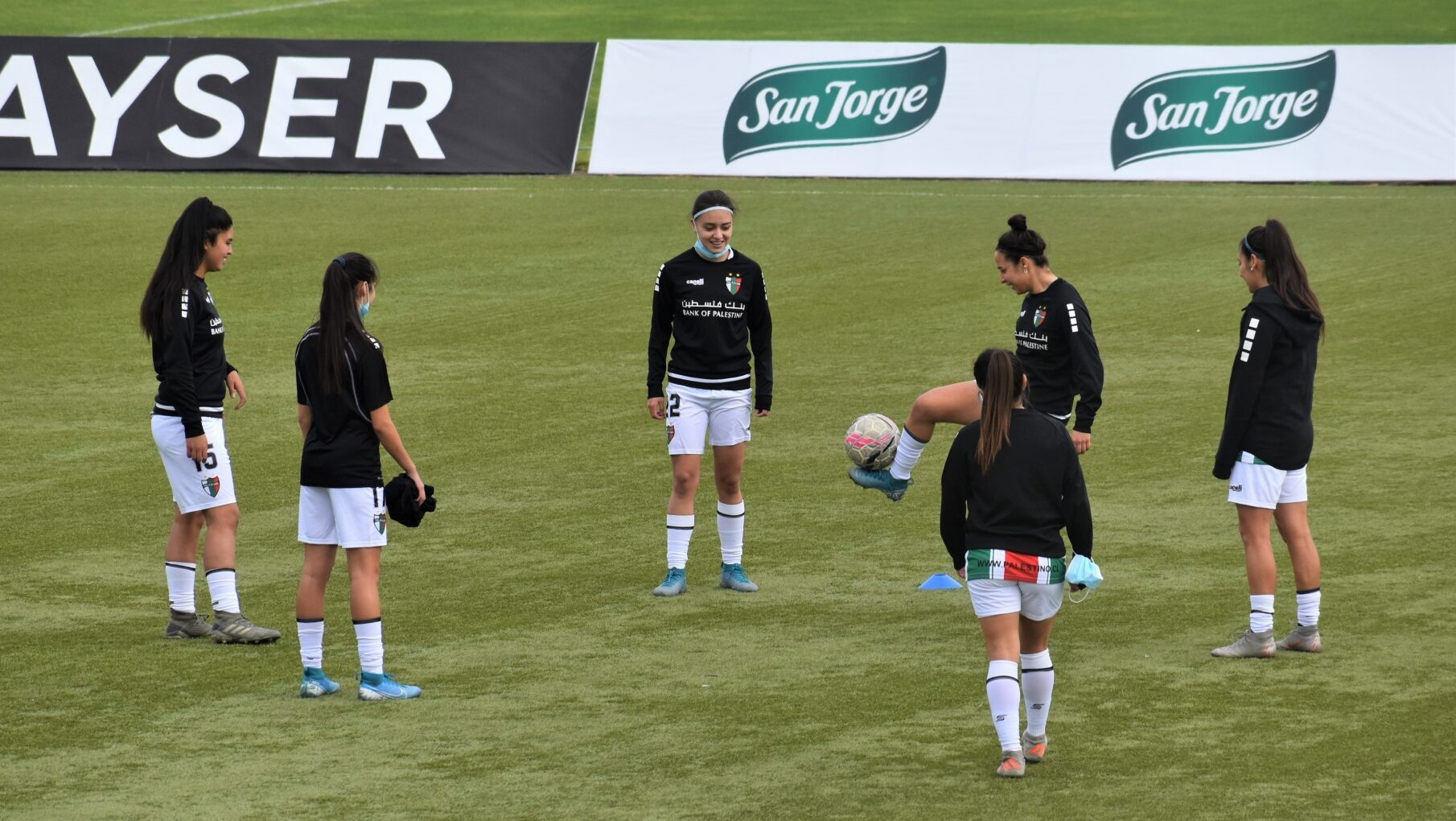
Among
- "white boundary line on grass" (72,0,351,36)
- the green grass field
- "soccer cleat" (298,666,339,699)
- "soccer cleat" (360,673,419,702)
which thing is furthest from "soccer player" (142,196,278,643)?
"white boundary line on grass" (72,0,351,36)

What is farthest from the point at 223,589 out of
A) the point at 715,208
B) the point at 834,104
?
the point at 834,104

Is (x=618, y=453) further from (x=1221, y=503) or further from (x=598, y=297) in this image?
(x=598, y=297)

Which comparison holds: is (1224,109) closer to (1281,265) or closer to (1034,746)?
(1281,265)

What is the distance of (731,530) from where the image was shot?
1072cm

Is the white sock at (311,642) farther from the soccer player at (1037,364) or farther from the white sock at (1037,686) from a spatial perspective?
the white sock at (1037,686)

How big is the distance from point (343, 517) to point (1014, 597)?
312 cm

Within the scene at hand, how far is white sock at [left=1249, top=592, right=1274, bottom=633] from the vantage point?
9.08 metres

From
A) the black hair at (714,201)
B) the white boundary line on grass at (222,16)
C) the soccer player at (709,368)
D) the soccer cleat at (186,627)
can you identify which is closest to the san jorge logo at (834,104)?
the soccer player at (709,368)

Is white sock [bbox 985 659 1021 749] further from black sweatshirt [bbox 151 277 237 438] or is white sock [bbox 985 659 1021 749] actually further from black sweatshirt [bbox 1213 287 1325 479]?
black sweatshirt [bbox 151 277 237 438]

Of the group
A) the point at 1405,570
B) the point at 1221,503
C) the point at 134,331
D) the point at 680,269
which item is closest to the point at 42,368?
the point at 134,331

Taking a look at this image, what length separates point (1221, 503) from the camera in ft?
41.6

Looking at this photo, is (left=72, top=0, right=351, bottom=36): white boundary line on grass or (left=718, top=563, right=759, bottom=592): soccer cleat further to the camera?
(left=72, top=0, right=351, bottom=36): white boundary line on grass

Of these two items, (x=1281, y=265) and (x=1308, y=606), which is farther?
(x=1308, y=606)

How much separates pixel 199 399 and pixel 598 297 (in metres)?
11.2
